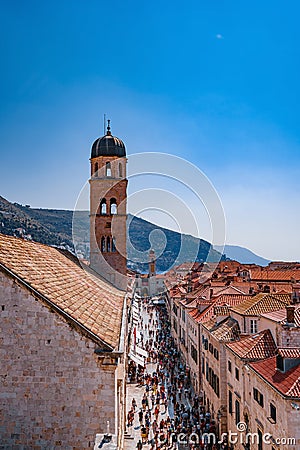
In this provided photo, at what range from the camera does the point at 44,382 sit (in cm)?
1002

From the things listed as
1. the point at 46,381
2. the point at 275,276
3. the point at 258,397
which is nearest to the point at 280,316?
the point at 258,397

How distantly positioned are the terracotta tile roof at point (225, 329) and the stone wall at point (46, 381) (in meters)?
15.9

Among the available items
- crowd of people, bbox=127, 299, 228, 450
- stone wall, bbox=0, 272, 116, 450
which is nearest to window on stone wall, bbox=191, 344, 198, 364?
crowd of people, bbox=127, 299, 228, 450

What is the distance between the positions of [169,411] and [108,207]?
14358 millimetres

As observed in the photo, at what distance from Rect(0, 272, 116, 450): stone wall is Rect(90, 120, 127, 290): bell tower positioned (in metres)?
21.7

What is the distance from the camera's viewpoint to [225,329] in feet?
87.5

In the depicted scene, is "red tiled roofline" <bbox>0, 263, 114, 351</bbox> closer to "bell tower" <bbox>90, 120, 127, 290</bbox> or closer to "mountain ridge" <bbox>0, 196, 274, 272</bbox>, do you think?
"mountain ridge" <bbox>0, 196, 274, 272</bbox>

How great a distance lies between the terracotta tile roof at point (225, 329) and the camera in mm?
25219

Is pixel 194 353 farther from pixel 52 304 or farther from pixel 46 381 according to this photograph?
pixel 52 304

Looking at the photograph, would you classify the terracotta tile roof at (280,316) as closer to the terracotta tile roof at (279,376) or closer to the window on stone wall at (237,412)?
the terracotta tile roof at (279,376)

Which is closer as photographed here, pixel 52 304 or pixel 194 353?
pixel 52 304

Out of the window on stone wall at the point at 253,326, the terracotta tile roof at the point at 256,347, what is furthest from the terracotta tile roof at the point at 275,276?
the terracotta tile roof at the point at 256,347

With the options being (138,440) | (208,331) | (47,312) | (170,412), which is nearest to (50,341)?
(47,312)

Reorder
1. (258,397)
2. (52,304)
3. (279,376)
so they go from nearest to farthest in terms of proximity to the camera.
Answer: (52,304), (279,376), (258,397)
